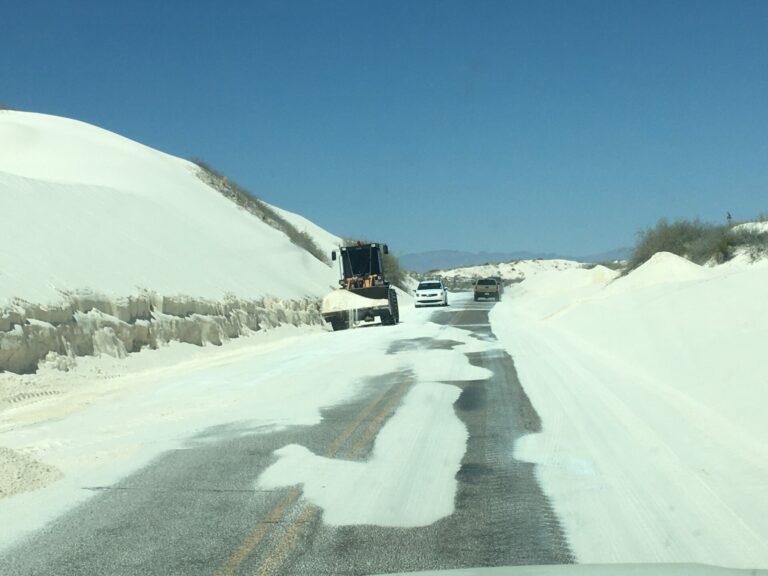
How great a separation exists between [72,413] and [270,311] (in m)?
20.9

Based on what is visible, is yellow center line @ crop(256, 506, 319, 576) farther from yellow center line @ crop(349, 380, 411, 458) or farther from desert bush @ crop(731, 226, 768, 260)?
desert bush @ crop(731, 226, 768, 260)

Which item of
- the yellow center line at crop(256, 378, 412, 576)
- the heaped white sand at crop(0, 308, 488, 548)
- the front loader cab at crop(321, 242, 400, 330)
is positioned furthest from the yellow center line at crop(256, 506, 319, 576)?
the front loader cab at crop(321, 242, 400, 330)

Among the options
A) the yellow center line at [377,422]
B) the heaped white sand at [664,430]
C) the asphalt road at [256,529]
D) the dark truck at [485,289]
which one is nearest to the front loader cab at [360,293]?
the heaped white sand at [664,430]

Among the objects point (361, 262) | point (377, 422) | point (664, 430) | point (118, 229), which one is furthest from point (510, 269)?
point (664, 430)

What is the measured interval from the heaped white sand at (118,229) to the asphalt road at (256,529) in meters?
11.4

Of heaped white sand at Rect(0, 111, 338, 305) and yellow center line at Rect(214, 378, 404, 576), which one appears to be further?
heaped white sand at Rect(0, 111, 338, 305)

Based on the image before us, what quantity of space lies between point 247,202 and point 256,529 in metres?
59.3

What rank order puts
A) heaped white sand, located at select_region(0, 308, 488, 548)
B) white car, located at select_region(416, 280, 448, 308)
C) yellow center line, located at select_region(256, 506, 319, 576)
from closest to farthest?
yellow center line, located at select_region(256, 506, 319, 576), heaped white sand, located at select_region(0, 308, 488, 548), white car, located at select_region(416, 280, 448, 308)

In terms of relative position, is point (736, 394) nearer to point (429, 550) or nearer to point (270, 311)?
point (429, 550)

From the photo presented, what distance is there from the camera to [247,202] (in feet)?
213

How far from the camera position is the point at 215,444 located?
10586 millimetres

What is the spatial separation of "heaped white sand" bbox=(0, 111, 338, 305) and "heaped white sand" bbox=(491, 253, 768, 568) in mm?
11643

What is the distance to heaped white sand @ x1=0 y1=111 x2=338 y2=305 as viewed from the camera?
23.8 m

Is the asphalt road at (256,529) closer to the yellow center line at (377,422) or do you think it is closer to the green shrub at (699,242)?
the yellow center line at (377,422)
